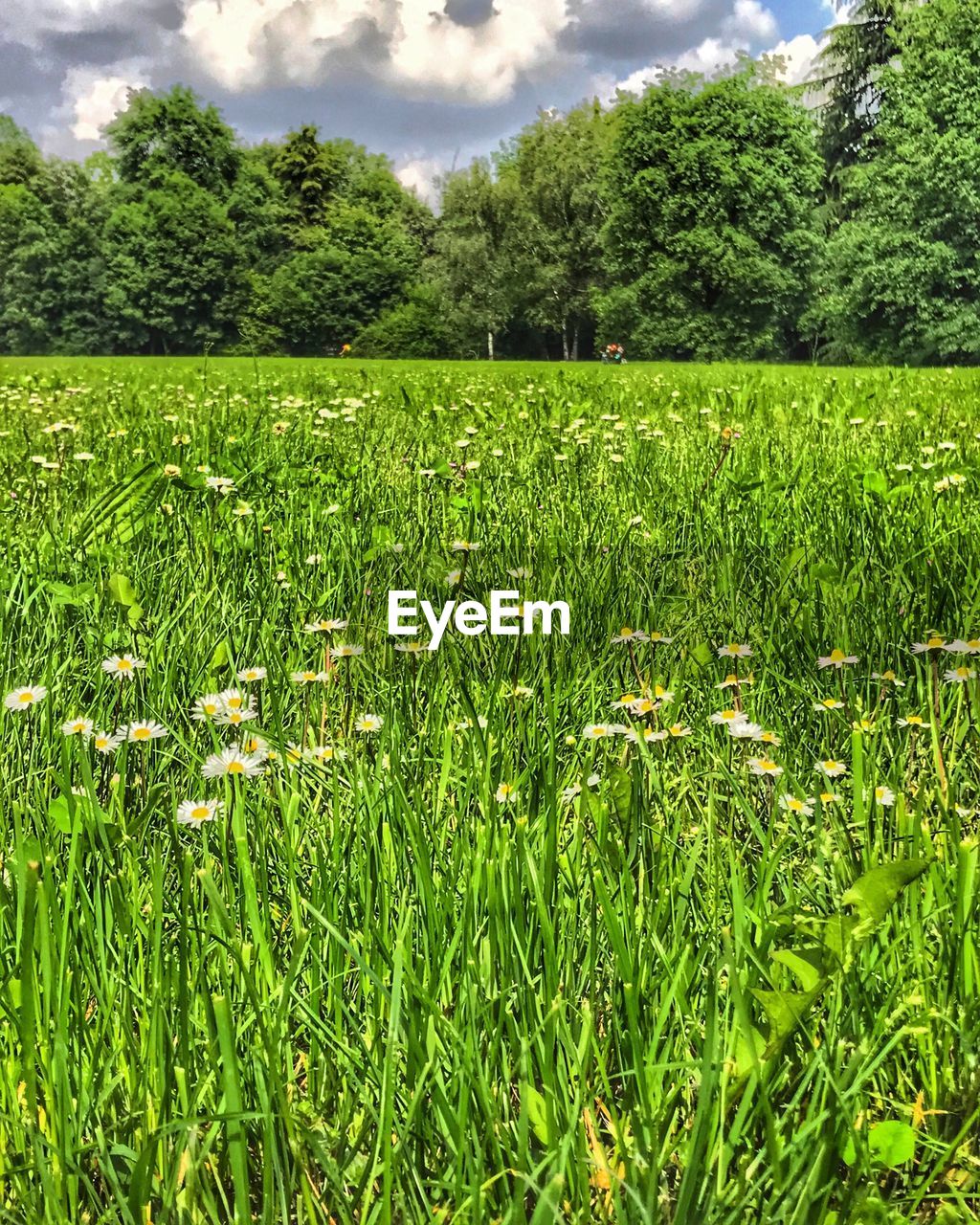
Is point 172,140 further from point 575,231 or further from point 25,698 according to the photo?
point 25,698

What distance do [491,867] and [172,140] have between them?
67777mm

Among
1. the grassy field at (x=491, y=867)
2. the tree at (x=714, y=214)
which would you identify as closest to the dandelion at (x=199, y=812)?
the grassy field at (x=491, y=867)

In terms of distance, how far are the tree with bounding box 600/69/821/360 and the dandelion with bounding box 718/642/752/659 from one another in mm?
41071

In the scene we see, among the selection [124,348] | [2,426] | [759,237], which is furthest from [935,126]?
[124,348]

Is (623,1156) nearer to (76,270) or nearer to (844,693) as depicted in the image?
(844,693)

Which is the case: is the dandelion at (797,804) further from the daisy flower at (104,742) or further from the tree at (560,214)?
the tree at (560,214)

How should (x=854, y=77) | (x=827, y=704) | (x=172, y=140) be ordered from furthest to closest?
(x=172, y=140)
(x=854, y=77)
(x=827, y=704)

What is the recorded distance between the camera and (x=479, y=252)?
53.5 metres

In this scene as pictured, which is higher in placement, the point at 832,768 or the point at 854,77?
the point at 854,77

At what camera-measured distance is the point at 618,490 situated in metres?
3.90

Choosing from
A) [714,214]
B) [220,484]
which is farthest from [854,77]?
[220,484]

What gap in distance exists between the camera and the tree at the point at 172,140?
59750mm

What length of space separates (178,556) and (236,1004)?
6.05 ft

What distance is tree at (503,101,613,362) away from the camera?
5234 cm
